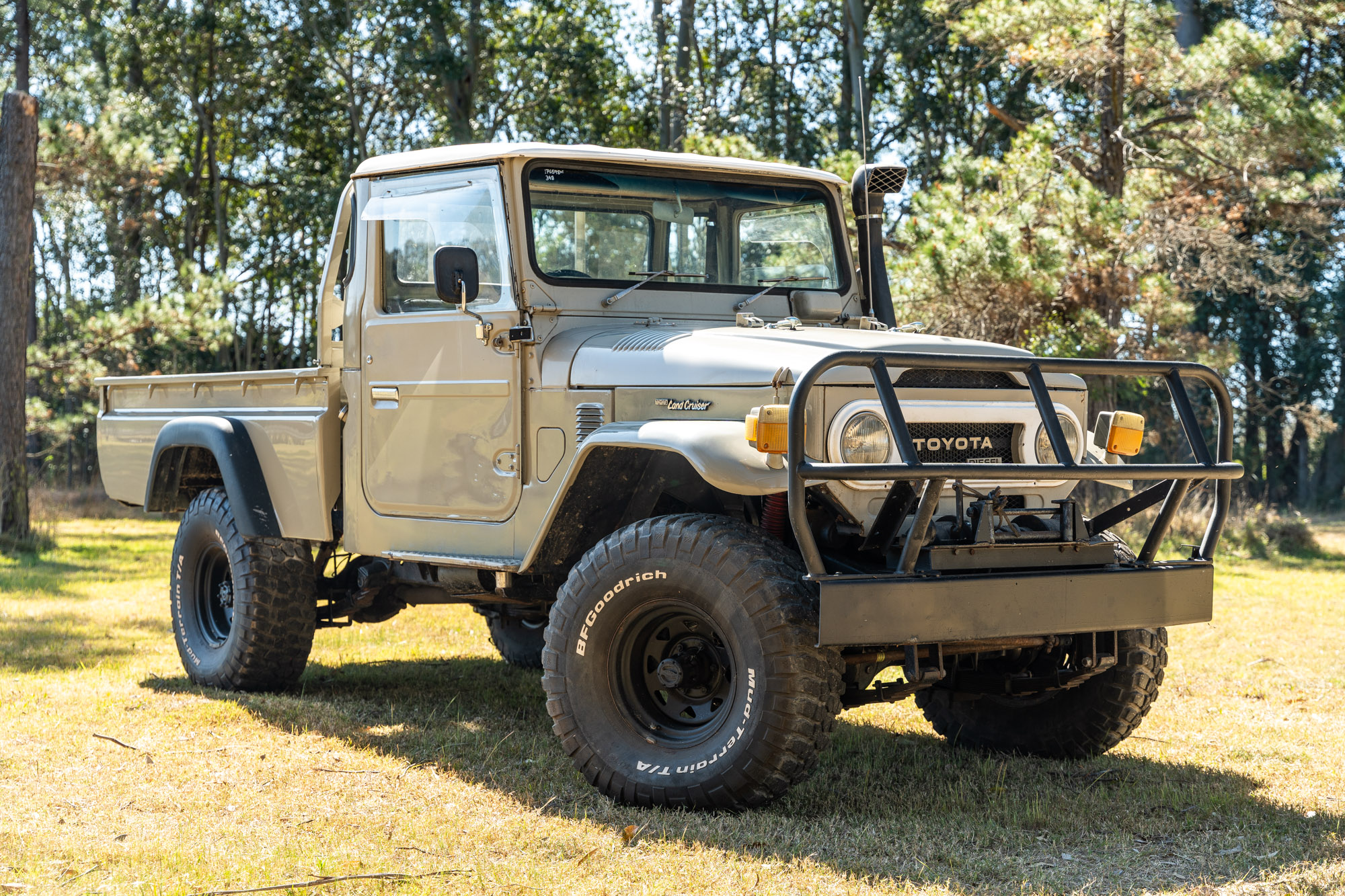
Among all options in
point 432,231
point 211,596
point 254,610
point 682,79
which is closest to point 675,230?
point 432,231

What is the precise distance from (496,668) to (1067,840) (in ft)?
13.1

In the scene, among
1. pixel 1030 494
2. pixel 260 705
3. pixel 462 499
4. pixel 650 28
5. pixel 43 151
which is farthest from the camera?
pixel 650 28

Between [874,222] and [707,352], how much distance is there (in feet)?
5.24

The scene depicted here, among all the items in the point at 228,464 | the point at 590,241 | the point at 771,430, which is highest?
the point at 590,241

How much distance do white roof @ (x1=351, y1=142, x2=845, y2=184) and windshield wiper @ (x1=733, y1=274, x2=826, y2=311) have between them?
0.44 m

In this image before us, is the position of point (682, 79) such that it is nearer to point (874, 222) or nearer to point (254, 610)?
point (874, 222)

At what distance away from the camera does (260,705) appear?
611 centimetres

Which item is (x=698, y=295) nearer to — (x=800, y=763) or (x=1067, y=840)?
(x=800, y=763)

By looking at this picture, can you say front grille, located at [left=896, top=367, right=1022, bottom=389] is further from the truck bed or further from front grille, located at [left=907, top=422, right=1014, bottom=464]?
the truck bed

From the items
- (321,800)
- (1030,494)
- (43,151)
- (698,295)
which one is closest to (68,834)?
(321,800)

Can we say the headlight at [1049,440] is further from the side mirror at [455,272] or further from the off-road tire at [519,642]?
the off-road tire at [519,642]

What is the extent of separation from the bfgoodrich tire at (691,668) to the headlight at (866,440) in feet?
1.23

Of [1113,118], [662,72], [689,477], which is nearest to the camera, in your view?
[689,477]

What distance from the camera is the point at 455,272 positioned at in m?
4.99
